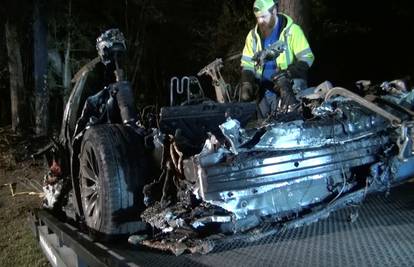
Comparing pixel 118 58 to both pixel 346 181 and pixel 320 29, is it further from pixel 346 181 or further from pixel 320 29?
pixel 320 29

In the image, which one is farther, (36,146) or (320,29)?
(320,29)

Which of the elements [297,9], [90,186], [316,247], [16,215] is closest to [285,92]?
[316,247]

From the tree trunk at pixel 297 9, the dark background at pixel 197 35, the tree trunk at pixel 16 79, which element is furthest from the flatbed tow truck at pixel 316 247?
the tree trunk at pixel 16 79

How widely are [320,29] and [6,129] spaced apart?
11.6 m

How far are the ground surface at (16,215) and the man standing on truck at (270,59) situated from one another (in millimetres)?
2908

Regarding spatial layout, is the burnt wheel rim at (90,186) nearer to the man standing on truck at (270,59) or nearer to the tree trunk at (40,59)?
the man standing on truck at (270,59)

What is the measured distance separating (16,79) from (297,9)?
12500 mm

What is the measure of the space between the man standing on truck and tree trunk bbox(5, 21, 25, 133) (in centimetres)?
1319

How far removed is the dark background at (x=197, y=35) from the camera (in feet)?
→ 39.8

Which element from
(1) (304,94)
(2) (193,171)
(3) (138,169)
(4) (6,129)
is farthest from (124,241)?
(4) (6,129)

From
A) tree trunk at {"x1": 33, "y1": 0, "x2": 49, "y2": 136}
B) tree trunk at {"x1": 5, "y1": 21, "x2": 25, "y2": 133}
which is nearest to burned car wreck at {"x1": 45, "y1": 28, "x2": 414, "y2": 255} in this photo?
tree trunk at {"x1": 33, "y1": 0, "x2": 49, "y2": 136}

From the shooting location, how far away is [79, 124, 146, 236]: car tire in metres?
3.67

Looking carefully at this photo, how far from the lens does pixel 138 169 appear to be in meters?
3.74

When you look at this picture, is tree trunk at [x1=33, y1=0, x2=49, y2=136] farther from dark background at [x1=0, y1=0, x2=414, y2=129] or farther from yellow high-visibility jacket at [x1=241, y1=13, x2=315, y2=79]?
yellow high-visibility jacket at [x1=241, y1=13, x2=315, y2=79]
